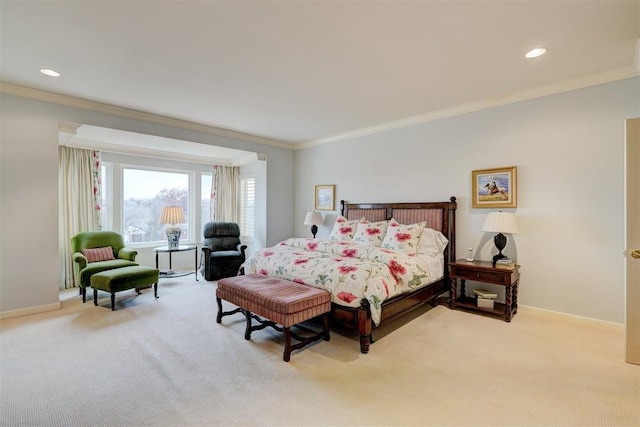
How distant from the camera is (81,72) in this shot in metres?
3.11

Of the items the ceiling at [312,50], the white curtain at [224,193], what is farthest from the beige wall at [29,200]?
the white curtain at [224,193]

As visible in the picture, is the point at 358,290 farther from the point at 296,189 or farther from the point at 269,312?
the point at 296,189

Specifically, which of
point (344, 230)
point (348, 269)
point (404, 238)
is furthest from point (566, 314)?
point (344, 230)

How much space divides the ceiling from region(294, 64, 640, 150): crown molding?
0.02 metres

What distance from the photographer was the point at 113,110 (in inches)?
163

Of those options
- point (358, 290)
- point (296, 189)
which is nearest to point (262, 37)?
point (358, 290)

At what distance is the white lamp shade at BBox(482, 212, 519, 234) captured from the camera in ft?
11.2

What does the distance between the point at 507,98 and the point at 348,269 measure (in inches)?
118

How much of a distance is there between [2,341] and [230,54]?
3.58 metres

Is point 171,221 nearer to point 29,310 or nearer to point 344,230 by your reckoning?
point 29,310

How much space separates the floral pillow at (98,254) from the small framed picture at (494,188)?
572cm

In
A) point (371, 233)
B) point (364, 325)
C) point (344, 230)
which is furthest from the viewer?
point (344, 230)

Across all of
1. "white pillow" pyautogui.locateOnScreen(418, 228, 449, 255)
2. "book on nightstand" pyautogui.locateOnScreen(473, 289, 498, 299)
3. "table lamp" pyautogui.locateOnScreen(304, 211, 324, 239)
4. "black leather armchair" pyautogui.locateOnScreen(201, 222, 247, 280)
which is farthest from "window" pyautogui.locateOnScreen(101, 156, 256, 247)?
"book on nightstand" pyautogui.locateOnScreen(473, 289, 498, 299)

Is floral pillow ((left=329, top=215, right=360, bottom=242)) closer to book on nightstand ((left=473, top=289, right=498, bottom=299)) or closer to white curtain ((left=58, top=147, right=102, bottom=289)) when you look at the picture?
book on nightstand ((left=473, top=289, right=498, bottom=299))
